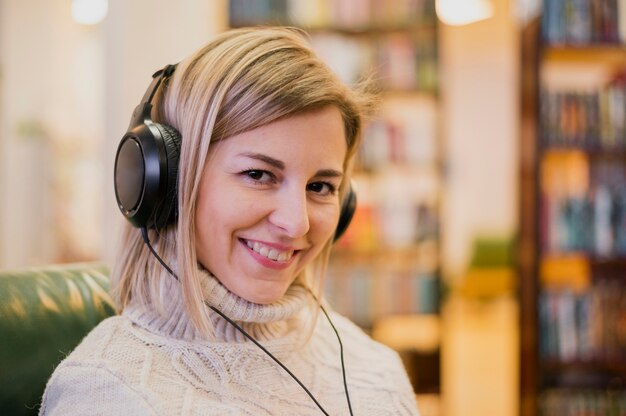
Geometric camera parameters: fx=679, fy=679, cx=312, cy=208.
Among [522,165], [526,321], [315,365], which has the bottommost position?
[526,321]

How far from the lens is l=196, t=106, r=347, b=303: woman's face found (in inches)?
36.5

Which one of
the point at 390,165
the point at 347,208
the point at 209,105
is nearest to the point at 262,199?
the point at 209,105

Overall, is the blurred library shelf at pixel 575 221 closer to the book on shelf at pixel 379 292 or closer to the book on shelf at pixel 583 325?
the book on shelf at pixel 583 325

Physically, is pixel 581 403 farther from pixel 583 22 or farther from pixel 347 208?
pixel 347 208

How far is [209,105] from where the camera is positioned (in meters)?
0.91

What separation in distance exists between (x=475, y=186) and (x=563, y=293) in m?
3.46

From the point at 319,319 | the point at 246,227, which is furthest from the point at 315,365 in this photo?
the point at 246,227

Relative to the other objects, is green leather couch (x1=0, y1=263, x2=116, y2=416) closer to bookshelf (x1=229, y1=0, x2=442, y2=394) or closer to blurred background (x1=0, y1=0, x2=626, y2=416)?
blurred background (x1=0, y1=0, x2=626, y2=416)

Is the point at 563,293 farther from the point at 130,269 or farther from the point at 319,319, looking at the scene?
the point at 130,269

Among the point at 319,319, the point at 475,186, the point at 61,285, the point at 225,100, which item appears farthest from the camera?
the point at 475,186

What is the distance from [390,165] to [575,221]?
773 millimetres

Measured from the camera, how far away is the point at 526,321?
273 centimetres

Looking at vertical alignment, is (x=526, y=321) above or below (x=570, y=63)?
below

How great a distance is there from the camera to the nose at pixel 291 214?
0.94m
